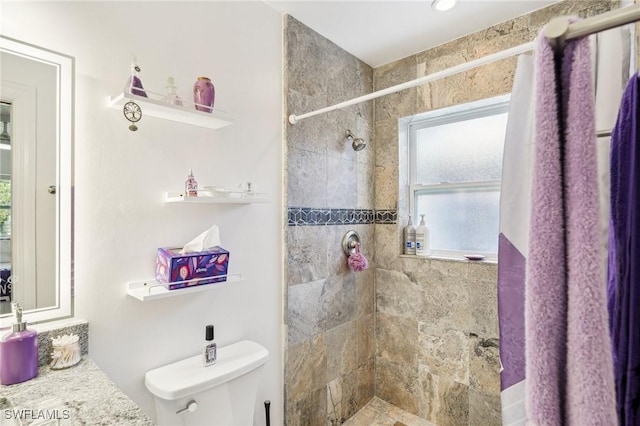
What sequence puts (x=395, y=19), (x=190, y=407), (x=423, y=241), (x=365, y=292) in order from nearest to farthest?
(x=190, y=407)
(x=395, y=19)
(x=423, y=241)
(x=365, y=292)

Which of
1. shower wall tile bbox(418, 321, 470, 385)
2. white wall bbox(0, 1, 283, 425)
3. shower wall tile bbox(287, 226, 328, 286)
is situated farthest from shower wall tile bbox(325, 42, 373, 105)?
shower wall tile bbox(418, 321, 470, 385)

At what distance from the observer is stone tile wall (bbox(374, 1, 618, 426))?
1779 mm

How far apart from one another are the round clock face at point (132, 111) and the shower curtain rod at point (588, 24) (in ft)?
3.75

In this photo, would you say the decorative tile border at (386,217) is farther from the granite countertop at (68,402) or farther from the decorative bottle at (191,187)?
the granite countertop at (68,402)

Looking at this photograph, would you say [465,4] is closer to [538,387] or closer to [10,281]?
[538,387]

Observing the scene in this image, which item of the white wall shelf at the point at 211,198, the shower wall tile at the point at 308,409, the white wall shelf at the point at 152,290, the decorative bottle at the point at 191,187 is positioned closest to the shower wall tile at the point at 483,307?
the shower wall tile at the point at 308,409

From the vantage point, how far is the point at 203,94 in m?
1.26

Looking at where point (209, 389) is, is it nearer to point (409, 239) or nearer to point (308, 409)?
point (308, 409)

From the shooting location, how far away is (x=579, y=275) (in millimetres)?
380

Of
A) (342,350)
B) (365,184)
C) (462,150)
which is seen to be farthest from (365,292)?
(462,150)

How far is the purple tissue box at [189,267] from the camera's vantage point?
1.14 m

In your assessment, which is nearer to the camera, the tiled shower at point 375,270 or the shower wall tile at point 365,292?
the tiled shower at point 375,270

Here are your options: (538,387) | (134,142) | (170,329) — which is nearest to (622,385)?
(538,387)

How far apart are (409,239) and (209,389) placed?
152 cm
